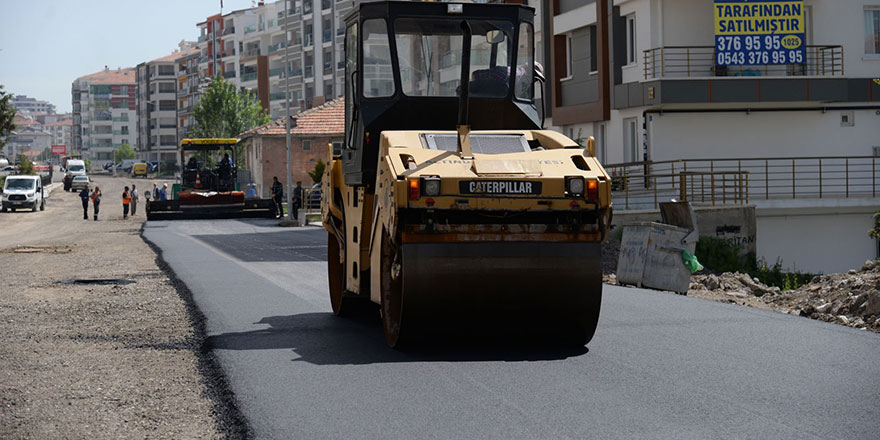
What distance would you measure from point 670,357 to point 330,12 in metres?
97.5

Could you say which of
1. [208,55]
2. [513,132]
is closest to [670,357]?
[513,132]

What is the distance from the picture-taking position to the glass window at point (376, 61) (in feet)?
37.8

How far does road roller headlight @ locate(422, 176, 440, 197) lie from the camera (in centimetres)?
942

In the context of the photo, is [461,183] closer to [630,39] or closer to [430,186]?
[430,186]

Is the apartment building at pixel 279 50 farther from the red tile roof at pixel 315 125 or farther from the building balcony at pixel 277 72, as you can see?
the red tile roof at pixel 315 125

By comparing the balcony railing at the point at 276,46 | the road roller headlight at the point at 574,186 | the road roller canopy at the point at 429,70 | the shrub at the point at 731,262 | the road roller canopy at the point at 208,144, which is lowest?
the shrub at the point at 731,262

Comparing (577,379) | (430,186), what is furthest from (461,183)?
(577,379)

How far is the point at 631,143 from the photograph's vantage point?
36.0 meters

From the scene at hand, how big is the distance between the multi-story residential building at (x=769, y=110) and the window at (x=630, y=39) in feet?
0.10

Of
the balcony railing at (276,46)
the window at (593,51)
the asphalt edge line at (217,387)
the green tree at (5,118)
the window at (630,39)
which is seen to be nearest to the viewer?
the asphalt edge line at (217,387)

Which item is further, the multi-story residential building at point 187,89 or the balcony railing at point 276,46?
the multi-story residential building at point 187,89

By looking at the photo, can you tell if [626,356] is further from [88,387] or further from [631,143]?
[631,143]

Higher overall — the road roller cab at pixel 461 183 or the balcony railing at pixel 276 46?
the balcony railing at pixel 276 46

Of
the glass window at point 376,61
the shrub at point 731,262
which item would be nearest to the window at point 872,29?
the shrub at point 731,262
